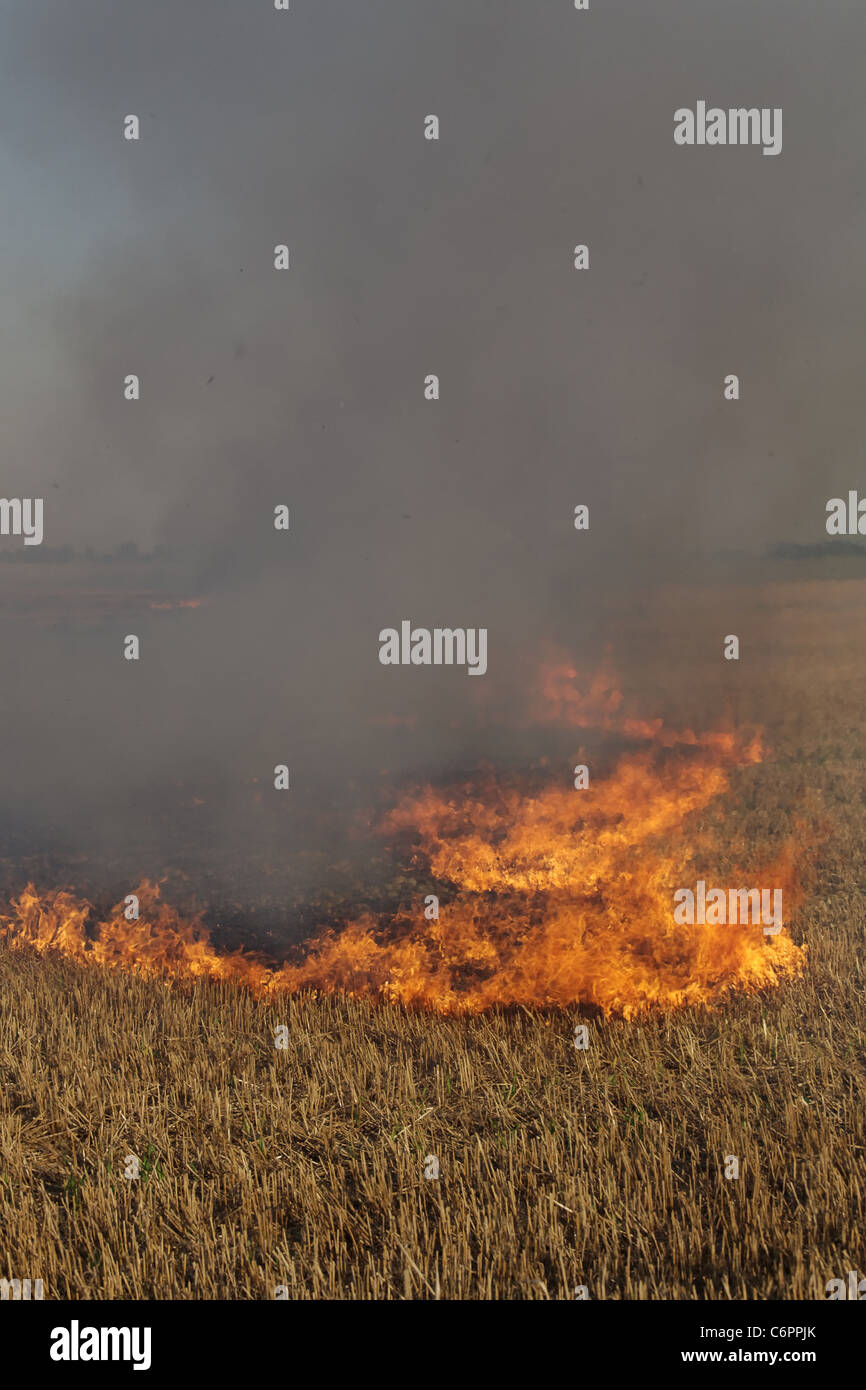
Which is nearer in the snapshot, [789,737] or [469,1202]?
[469,1202]

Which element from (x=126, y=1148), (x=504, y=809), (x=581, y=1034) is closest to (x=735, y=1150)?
(x=581, y=1034)

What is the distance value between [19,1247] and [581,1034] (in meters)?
6.33

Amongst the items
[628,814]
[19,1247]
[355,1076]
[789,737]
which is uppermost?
[789,737]

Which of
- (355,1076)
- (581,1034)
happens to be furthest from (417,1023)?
(581,1034)

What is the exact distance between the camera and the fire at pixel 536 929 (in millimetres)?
12195

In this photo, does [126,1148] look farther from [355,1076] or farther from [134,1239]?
[355,1076]

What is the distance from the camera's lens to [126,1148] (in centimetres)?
865

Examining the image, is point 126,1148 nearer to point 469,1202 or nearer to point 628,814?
point 469,1202

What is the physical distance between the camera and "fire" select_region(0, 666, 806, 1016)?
480 inches

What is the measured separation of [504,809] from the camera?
21578 millimetres

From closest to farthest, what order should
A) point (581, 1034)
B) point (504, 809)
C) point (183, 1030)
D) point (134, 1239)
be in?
point (134, 1239) < point (581, 1034) < point (183, 1030) < point (504, 809)

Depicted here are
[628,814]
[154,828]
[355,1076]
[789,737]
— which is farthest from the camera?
[789,737]

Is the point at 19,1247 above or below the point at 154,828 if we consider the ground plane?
below

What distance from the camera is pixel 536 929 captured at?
1374 cm
